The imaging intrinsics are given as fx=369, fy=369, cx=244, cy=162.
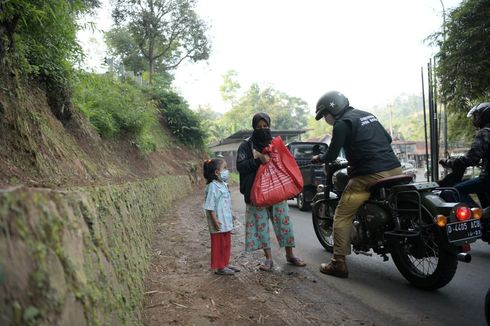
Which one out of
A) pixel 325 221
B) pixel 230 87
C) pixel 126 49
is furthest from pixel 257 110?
pixel 325 221

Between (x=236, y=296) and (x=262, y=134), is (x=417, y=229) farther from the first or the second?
(x=262, y=134)

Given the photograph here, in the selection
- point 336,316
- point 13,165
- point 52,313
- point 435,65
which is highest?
point 435,65

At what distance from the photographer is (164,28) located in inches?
1037

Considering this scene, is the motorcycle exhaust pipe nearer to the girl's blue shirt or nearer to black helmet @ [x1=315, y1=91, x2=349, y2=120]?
black helmet @ [x1=315, y1=91, x2=349, y2=120]

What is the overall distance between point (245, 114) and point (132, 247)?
5240 cm

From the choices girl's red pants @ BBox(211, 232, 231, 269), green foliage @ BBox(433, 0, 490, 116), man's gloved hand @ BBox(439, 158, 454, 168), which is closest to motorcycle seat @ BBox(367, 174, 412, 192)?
man's gloved hand @ BBox(439, 158, 454, 168)

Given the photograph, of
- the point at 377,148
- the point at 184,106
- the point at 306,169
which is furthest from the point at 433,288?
the point at 184,106

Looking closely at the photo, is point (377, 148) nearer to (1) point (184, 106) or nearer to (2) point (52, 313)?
(2) point (52, 313)

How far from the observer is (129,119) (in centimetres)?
1104

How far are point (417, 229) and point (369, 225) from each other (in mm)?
563

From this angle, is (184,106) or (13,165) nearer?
(13,165)

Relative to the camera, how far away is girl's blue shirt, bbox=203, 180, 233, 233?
4.35m

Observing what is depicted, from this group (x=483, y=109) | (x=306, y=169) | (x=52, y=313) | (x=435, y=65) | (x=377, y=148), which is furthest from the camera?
(x=435, y=65)

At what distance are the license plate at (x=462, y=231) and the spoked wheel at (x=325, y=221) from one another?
186cm
